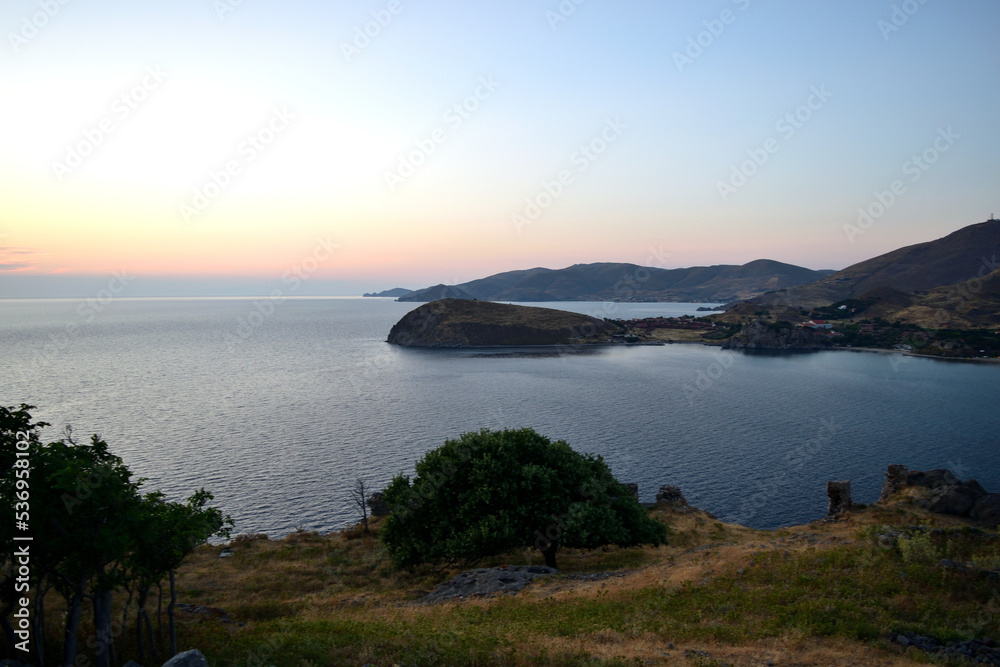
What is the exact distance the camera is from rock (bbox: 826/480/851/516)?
51.7 meters

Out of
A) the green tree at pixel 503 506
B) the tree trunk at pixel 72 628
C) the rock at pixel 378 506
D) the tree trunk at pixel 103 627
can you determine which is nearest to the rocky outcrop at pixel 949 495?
the green tree at pixel 503 506

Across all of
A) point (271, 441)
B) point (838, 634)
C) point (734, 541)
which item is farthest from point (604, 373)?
point (838, 634)

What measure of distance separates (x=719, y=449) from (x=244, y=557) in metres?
69.2

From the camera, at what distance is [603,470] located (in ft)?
141

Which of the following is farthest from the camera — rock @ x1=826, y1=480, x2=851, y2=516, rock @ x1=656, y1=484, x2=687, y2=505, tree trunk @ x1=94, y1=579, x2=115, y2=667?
rock @ x1=656, y1=484, x2=687, y2=505

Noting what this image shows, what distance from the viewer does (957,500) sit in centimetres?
4912

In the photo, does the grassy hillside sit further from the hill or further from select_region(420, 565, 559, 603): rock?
select_region(420, 565, 559, 603): rock

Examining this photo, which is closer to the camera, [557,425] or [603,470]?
[603,470]

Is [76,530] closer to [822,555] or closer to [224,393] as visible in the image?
[822,555]

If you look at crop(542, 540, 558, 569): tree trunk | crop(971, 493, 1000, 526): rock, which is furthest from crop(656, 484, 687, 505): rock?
crop(971, 493, 1000, 526): rock

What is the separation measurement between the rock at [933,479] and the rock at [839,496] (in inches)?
433

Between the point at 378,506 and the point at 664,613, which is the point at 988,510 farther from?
the point at 378,506

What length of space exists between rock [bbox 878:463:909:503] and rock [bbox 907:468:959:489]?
0.75m

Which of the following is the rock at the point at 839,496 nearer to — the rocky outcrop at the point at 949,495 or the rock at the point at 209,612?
the rocky outcrop at the point at 949,495
